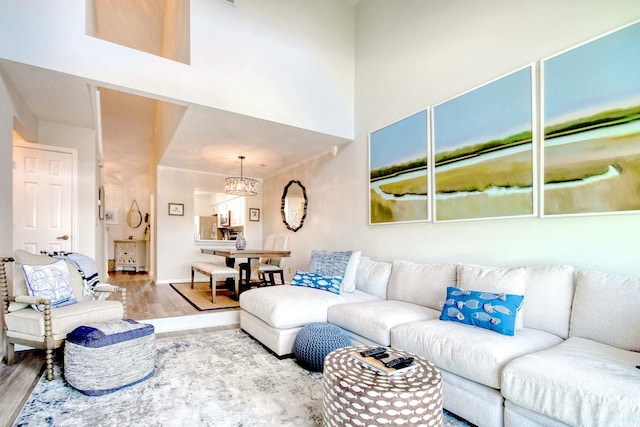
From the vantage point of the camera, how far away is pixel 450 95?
3.11 m

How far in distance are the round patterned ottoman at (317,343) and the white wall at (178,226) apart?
4642mm

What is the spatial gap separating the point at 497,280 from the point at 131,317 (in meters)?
3.72

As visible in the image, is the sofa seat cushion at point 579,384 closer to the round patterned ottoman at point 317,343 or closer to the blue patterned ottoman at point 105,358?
the round patterned ottoman at point 317,343

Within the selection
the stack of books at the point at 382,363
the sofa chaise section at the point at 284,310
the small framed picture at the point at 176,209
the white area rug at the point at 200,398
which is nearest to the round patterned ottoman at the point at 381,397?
the stack of books at the point at 382,363

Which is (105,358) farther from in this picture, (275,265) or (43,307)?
(275,265)

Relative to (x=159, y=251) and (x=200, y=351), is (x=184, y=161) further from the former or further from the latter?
(x=200, y=351)

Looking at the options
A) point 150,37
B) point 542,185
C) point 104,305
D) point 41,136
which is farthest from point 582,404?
point 150,37

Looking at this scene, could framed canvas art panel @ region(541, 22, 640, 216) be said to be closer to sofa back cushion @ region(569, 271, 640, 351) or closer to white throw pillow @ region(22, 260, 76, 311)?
sofa back cushion @ region(569, 271, 640, 351)

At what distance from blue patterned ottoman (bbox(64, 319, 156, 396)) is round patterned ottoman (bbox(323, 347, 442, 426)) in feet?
4.76

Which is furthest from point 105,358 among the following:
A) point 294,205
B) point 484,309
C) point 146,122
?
point 146,122

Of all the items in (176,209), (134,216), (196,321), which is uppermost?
(176,209)

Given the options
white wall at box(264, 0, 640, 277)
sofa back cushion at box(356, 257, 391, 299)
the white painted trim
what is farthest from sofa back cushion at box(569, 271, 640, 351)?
the white painted trim

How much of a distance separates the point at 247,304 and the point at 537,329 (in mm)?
2459

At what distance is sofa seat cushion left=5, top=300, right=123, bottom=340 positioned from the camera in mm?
2295
